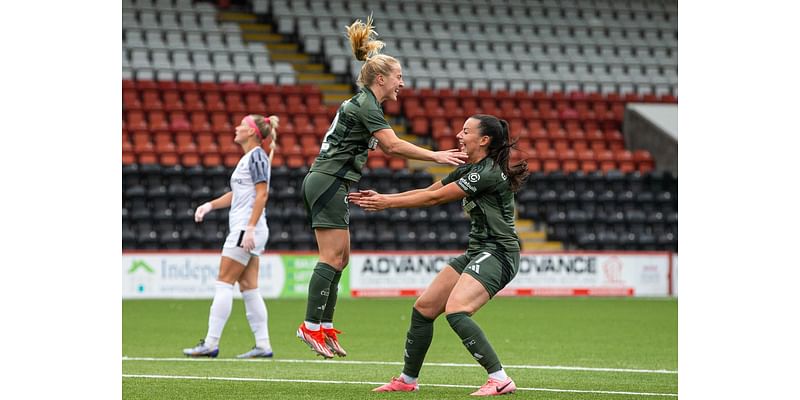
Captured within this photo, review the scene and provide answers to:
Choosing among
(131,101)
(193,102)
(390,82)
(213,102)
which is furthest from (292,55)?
(390,82)

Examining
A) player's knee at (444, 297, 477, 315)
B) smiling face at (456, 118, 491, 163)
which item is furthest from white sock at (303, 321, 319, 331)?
smiling face at (456, 118, 491, 163)

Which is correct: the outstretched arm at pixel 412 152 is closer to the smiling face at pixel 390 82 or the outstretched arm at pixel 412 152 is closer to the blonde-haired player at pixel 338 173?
the blonde-haired player at pixel 338 173

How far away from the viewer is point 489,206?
6078mm

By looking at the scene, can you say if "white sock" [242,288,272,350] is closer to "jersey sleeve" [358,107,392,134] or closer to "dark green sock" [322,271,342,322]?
"dark green sock" [322,271,342,322]

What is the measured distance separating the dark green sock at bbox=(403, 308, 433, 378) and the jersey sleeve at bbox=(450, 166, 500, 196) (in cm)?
83

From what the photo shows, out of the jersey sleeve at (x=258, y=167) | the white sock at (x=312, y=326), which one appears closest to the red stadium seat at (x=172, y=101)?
the jersey sleeve at (x=258, y=167)

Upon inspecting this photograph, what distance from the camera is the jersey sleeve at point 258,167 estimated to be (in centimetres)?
851

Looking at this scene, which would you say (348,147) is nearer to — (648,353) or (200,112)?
(648,353)

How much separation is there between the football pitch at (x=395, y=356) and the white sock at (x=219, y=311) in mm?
229

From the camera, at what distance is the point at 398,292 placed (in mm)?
18953

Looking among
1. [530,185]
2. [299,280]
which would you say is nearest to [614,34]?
[530,185]

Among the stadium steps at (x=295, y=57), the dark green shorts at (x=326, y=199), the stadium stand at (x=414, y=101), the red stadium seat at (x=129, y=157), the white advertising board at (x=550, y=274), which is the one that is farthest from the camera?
the stadium steps at (x=295, y=57)

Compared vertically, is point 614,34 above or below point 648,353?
above
